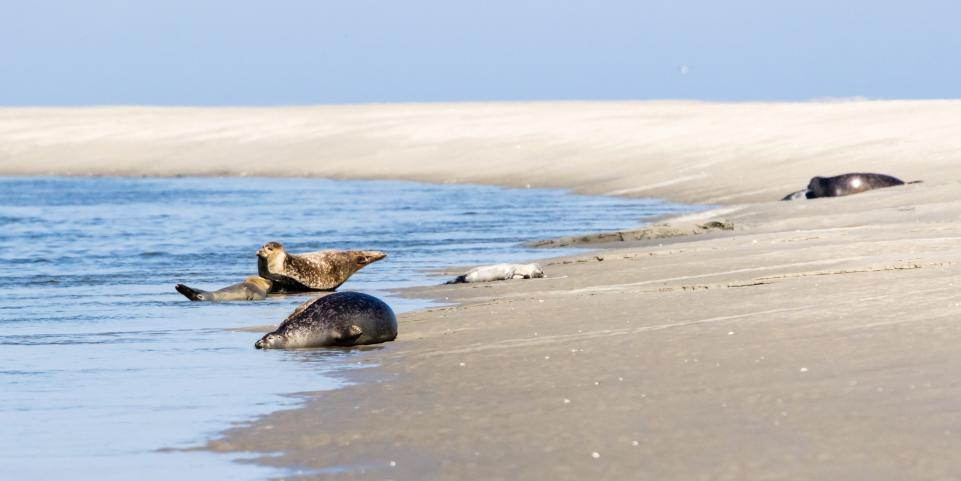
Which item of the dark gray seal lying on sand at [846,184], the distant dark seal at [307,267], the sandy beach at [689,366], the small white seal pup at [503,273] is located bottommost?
the sandy beach at [689,366]

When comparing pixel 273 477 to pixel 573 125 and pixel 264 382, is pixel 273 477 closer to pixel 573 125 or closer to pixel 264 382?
pixel 264 382

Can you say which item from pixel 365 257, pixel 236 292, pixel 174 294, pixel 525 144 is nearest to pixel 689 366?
pixel 236 292

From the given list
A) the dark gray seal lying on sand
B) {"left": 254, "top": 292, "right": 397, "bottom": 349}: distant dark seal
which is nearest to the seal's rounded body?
the dark gray seal lying on sand

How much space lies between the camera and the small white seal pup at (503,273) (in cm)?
1312

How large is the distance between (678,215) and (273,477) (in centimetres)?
1773

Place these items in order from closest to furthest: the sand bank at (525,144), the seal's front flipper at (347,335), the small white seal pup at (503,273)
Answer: the seal's front flipper at (347,335), the small white seal pup at (503,273), the sand bank at (525,144)

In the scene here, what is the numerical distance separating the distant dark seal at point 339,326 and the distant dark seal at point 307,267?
4424mm

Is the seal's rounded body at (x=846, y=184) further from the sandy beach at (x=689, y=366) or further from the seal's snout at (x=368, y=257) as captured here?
the seal's snout at (x=368, y=257)

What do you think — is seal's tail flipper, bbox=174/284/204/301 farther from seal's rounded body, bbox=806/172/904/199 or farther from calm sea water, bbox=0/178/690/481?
seal's rounded body, bbox=806/172/904/199

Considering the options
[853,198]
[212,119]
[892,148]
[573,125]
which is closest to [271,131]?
[212,119]

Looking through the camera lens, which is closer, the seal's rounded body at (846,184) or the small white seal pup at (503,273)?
the small white seal pup at (503,273)

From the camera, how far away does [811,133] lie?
3578 cm

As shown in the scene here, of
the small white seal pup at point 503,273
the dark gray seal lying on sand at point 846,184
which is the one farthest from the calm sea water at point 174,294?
the dark gray seal lying on sand at point 846,184

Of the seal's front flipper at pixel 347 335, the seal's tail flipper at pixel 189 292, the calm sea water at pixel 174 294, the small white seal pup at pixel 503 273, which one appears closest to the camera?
the calm sea water at pixel 174 294
